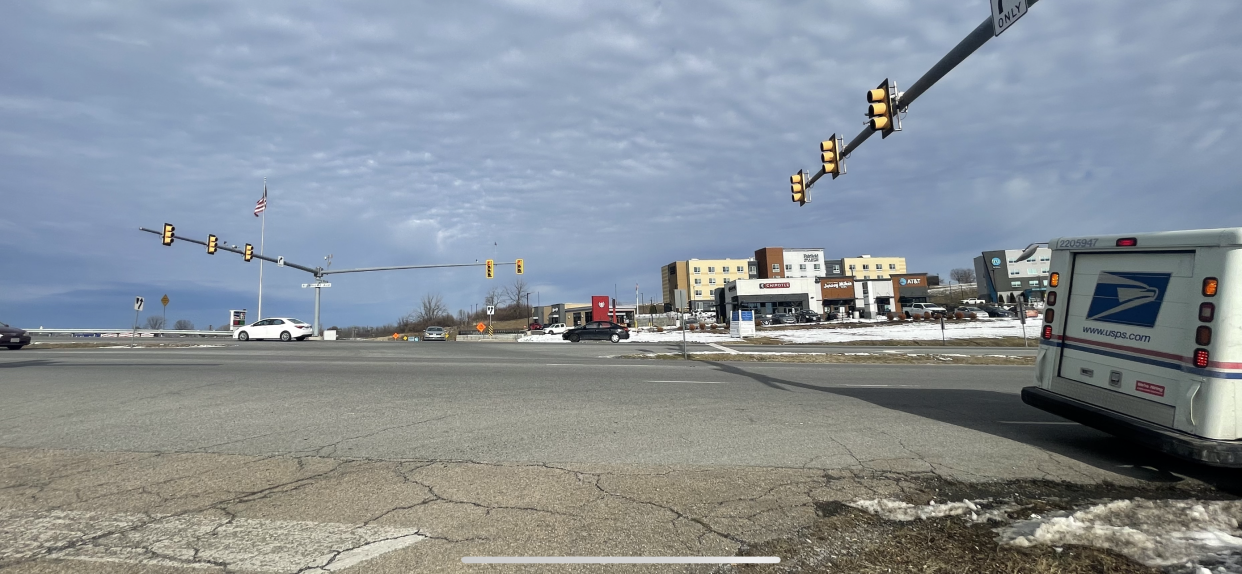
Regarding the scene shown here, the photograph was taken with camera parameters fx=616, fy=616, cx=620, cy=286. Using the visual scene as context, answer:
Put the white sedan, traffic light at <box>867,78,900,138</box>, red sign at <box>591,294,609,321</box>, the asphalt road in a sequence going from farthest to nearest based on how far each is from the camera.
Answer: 1. red sign at <box>591,294,609,321</box>
2. the white sedan
3. traffic light at <box>867,78,900,138</box>
4. the asphalt road

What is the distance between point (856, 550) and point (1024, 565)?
0.86m

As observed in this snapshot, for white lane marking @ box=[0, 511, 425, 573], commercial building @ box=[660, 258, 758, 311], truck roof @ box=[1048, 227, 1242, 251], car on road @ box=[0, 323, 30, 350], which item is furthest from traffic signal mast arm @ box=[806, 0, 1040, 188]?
commercial building @ box=[660, 258, 758, 311]

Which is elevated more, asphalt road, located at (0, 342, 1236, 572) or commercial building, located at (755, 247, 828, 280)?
commercial building, located at (755, 247, 828, 280)

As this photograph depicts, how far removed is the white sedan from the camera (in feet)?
119

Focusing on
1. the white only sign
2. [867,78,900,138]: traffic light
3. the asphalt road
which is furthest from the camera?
[867,78,900,138]: traffic light

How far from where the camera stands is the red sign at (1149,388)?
585 centimetres

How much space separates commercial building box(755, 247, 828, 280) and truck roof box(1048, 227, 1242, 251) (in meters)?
115

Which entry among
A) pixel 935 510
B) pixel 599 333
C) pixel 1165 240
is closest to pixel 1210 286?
pixel 1165 240

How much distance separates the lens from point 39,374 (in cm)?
1394

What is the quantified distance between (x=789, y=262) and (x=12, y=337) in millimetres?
114165

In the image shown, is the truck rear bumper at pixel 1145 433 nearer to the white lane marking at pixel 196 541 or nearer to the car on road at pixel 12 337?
the white lane marking at pixel 196 541

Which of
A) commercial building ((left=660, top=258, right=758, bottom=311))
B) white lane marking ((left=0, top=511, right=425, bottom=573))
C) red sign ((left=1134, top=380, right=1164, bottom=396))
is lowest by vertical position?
white lane marking ((left=0, top=511, right=425, bottom=573))

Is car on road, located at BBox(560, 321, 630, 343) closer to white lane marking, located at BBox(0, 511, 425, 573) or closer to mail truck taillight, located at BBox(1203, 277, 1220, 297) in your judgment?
mail truck taillight, located at BBox(1203, 277, 1220, 297)

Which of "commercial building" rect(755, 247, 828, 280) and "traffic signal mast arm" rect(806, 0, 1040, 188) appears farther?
"commercial building" rect(755, 247, 828, 280)
